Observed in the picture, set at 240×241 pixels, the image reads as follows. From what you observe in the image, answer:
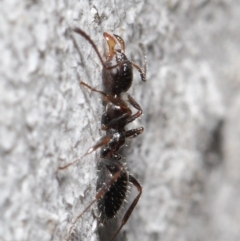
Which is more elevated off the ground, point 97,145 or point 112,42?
point 112,42

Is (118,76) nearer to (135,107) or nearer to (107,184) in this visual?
(135,107)

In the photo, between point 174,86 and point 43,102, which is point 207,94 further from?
point 43,102

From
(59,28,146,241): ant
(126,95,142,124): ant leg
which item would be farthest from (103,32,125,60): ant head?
(126,95,142,124): ant leg

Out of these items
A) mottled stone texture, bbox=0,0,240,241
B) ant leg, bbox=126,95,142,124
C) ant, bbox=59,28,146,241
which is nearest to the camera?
mottled stone texture, bbox=0,0,240,241

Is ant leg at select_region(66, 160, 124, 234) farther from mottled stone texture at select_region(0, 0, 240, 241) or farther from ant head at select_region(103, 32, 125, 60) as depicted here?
ant head at select_region(103, 32, 125, 60)

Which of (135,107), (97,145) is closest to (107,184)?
(97,145)

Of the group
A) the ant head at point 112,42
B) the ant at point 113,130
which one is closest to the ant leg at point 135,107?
the ant at point 113,130

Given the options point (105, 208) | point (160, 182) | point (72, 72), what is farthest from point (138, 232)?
point (72, 72)
